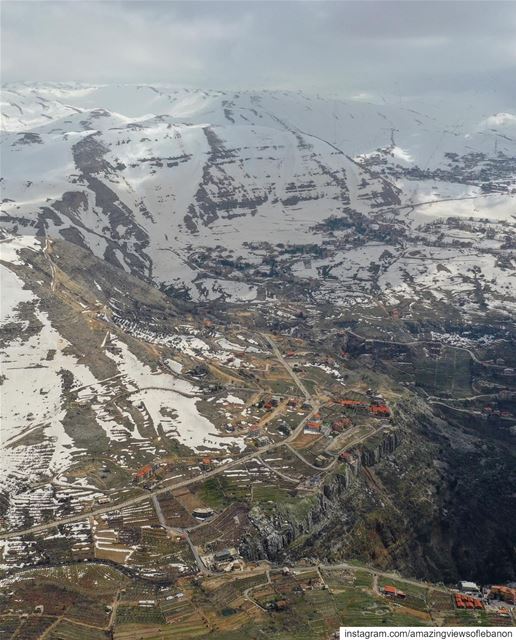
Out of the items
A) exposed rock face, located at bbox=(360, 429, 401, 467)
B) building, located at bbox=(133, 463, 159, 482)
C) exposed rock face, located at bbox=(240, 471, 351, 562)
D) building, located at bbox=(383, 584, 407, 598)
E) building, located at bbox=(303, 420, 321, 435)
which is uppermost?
building, located at bbox=(303, 420, 321, 435)

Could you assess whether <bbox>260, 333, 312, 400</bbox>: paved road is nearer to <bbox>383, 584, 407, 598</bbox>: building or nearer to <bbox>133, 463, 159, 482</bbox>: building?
<bbox>133, 463, 159, 482</bbox>: building

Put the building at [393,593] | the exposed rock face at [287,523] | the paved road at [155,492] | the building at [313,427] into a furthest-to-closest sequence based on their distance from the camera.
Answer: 1. the building at [313,427]
2. the exposed rock face at [287,523]
3. the paved road at [155,492]
4. the building at [393,593]

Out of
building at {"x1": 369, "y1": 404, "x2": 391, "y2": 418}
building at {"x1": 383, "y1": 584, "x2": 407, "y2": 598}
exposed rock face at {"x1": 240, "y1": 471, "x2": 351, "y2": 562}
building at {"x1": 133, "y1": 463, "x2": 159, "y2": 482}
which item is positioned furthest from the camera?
Answer: building at {"x1": 369, "y1": 404, "x2": 391, "y2": 418}

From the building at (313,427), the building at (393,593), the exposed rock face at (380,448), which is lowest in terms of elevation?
the building at (393,593)

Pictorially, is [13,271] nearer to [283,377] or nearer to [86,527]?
[283,377]

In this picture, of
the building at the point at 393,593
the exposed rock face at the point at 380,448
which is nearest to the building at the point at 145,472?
the exposed rock face at the point at 380,448

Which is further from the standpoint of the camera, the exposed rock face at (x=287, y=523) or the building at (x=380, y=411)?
the building at (x=380, y=411)

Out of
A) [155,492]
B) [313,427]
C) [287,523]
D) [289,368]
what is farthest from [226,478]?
[289,368]

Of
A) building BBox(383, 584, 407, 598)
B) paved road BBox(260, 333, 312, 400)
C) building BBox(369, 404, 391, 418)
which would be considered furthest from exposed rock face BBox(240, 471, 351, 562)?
paved road BBox(260, 333, 312, 400)

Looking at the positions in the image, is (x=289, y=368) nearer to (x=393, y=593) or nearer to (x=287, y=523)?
(x=287, y=523)

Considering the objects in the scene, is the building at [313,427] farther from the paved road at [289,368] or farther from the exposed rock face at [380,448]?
the paved road at [289,368]

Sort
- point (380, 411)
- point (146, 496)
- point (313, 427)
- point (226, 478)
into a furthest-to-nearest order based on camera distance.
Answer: point (380, 411), point (313, 427), point (226, 478), point (146, 496)

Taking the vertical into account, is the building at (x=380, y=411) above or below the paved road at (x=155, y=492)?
above
